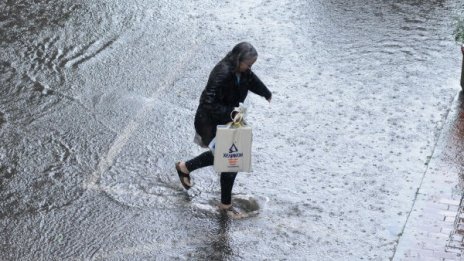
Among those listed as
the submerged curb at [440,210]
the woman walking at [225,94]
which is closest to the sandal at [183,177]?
the woman walking at [225,94]

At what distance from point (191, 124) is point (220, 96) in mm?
2030

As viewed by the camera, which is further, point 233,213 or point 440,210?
point 440,210

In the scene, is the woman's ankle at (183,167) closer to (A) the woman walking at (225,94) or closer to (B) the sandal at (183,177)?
(B) the sandal at (183,177)

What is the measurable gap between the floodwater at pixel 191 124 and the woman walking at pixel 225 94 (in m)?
0.44

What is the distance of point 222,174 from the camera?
845cm

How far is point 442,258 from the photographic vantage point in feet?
26.4

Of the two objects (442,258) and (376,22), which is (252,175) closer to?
(442,258)

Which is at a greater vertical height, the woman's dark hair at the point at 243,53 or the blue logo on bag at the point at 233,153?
the woman's dark hair at the point at 243,53

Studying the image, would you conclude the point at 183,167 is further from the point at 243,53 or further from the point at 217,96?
the point at 243,53

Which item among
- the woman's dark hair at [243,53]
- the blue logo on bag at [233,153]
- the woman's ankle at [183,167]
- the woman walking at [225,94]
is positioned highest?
the woman's dark hair at [243,53]

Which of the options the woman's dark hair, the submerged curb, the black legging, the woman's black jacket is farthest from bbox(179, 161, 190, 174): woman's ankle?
the submerged curb

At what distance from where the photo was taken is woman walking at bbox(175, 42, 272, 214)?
8.11 m

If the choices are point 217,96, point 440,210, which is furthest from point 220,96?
point 440,210

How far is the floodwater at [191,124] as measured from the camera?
838cm
